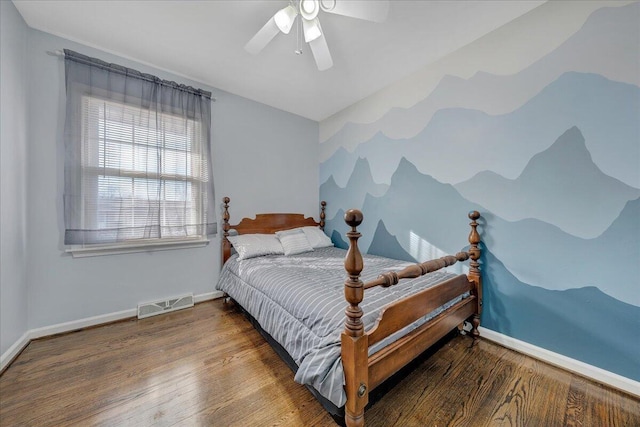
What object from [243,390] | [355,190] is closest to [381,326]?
[243,390]

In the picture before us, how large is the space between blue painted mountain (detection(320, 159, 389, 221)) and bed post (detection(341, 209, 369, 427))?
1888 millimetres

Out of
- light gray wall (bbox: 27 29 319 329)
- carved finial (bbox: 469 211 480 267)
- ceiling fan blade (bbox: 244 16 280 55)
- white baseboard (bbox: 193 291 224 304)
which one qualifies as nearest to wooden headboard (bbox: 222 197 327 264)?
light gray wall (bbox: 27 29 319 329)

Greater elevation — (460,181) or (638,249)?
(460,181)

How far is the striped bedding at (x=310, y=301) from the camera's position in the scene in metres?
1.21

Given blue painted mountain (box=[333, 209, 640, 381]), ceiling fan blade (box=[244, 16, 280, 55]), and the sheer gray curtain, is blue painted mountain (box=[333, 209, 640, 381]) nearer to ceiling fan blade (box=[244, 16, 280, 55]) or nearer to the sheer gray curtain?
ceiling fan blade (box=[244, 16, 280, 55])

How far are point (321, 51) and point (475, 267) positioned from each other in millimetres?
2150

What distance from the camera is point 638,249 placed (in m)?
1.40

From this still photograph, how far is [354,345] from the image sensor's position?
108 cm

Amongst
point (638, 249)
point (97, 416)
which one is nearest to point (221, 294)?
point (97, 416)

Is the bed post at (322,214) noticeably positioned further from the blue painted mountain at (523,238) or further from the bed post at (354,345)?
the bed post at (354,345)

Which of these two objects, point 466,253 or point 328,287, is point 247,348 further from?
point 466,253

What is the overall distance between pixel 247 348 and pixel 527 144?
8.82 feet

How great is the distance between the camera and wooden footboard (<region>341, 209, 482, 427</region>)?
1097 mm

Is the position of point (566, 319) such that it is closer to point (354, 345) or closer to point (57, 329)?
point (354, 345)
